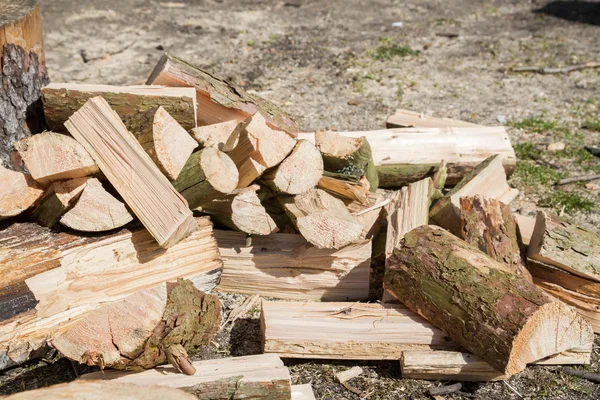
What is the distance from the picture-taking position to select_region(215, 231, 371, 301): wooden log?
3789 mm

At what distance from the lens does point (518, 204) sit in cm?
498

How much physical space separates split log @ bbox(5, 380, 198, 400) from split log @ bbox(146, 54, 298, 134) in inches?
79.8

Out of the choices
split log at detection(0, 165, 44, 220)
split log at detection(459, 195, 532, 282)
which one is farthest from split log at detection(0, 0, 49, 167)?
split log at detection(459, 195, 532, 282)

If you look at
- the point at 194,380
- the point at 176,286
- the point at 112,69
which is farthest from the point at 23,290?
the point at 112,69

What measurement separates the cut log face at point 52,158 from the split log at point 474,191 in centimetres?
223

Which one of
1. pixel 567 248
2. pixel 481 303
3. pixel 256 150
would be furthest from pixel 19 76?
pixel 567 248

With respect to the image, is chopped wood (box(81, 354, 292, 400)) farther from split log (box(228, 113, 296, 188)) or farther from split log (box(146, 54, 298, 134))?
split log (box(146, 54, 298, 134))

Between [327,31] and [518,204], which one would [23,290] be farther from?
[327,31]

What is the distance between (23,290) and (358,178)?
214cm

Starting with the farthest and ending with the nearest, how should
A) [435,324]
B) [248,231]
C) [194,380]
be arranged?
[248,231] → [435,324] → [194,380]

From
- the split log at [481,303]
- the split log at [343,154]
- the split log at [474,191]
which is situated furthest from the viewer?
the split log at [343,154]

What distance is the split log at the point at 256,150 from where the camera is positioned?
367cm

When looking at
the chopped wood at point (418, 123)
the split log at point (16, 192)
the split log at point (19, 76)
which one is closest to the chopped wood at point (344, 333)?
the split log at point (16, 192)

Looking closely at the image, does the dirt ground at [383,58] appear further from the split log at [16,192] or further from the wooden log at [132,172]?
the split log at [16,192]
